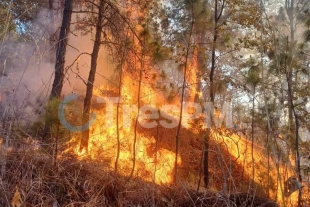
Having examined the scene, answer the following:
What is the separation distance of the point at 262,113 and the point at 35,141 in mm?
8027

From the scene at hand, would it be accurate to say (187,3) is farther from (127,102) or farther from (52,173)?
(52,173)

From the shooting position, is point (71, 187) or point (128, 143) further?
point (128, 143)

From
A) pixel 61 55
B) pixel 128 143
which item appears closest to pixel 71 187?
pixel 61 55

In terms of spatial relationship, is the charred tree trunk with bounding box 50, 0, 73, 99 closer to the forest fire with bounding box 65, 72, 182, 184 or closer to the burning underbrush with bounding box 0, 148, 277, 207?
the forest fire with bounding box 65, 72, 182, 184

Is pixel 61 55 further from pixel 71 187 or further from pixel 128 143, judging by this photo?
pixel 71 187

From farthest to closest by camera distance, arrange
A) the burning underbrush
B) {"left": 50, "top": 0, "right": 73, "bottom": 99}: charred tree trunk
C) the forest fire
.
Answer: the forest fire, {"left": 50, "top": 0, "right": 73, "bottom": 99}: charred tree trunk, the burning underbrush

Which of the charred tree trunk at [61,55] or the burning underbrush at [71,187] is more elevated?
the charred tree trunk at [61,55]

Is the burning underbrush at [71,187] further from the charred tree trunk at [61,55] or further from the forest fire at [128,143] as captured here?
the forest fire at [128,143]

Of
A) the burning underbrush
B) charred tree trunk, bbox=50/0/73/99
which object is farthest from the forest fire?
the burning underbrush

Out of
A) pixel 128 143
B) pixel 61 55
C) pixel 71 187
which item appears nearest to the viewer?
pixel 71 187

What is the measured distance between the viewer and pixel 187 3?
9414 mm

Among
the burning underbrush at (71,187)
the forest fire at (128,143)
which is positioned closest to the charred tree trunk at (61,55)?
the forest fire at (128,143)

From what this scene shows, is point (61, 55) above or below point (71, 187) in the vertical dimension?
above

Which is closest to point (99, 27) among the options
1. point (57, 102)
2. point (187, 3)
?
point (187, 3)
